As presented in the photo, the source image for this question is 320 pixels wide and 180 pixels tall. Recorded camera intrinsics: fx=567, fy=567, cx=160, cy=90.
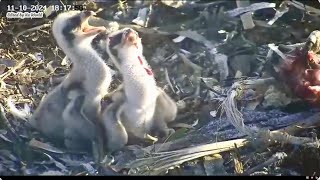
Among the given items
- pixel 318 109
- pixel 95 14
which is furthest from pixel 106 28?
pixel 318 109

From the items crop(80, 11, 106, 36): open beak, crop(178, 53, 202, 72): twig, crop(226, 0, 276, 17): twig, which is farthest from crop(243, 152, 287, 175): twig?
crop(80, 11, 106, 36): open beak

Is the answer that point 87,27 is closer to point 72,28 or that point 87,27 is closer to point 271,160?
Result: point 72,28

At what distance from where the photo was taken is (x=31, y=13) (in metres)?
2.75

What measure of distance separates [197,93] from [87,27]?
2.03 feet

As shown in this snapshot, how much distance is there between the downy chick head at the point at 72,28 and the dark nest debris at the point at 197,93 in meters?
0.04

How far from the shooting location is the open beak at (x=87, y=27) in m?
2.71

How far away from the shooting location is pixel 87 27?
272 centimetres

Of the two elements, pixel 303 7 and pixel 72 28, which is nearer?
pixel 72 28

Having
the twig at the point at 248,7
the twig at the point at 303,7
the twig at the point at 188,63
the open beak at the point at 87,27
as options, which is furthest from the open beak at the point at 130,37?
the twig at the point at 303,7

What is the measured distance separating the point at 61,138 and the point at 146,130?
0.41m

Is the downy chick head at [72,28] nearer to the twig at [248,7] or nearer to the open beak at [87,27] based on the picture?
the open beak at [87,27]

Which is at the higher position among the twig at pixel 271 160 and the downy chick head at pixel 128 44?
the downy chick head at pixel 128 44

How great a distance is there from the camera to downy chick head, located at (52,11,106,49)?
2.69m

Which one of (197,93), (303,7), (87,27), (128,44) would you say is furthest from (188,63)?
(303,7)
